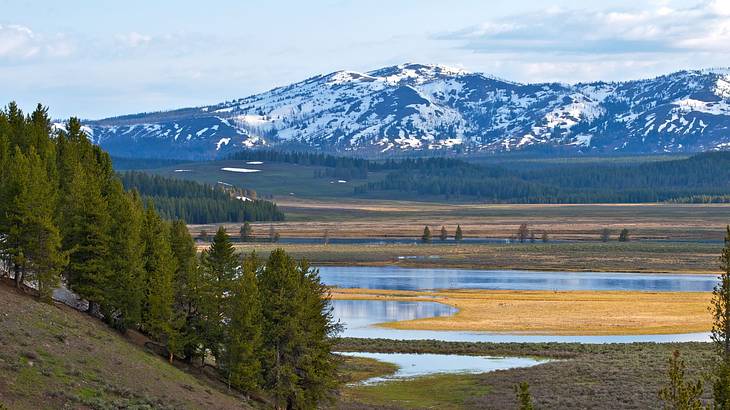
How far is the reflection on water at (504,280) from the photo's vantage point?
108375 millimetres

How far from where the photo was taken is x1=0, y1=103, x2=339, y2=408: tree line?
46.9m

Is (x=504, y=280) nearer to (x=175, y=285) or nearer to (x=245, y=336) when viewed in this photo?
(x=175, y=285)

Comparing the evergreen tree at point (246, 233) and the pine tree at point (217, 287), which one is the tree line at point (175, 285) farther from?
the evergreen tree at point (246, 233)

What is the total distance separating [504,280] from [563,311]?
98.5 ft

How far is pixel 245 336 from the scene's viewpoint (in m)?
46.0

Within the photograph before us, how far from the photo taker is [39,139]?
75812mm

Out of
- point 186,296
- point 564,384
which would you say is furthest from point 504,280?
point 186,296

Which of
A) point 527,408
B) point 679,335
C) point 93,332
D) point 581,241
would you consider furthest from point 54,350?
point 581,241

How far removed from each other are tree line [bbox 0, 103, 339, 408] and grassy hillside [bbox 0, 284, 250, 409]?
1.65 meters

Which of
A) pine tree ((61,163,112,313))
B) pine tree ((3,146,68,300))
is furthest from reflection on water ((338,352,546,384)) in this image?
pine tree ((3,146,68,300))

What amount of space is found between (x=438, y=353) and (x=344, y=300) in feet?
97.5

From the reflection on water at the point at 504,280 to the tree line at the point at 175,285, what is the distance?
183ft

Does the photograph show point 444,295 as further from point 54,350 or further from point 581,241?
point 581,241

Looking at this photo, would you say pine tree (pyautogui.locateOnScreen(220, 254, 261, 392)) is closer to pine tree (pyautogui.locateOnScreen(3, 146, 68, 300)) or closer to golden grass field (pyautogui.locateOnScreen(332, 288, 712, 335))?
pine tree (pyautogui.locateOnScreen(3, 146, 68, 300))
